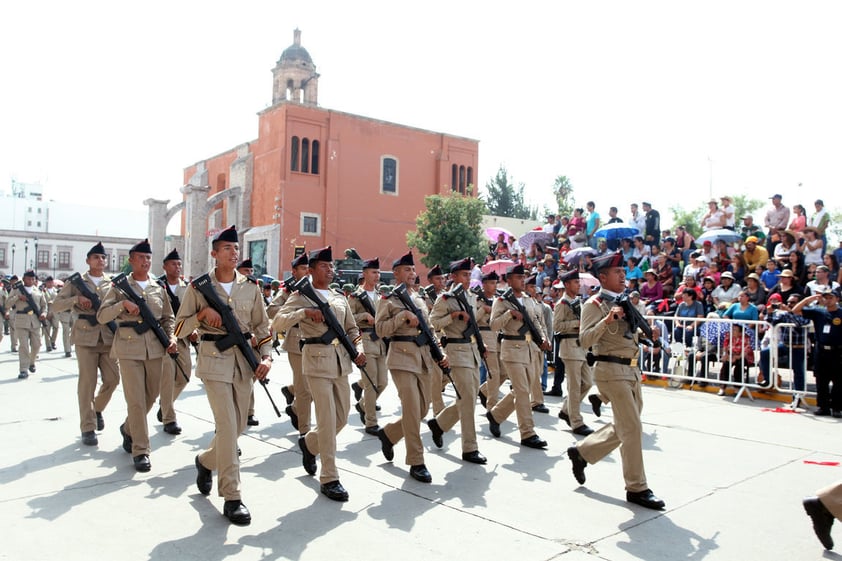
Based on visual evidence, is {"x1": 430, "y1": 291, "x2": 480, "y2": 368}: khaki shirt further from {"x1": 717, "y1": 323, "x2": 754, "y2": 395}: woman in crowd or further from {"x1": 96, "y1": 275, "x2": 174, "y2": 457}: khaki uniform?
{"x1": 717, "y1": 323, "x2": 754, "y2": 395}: woman in crowd

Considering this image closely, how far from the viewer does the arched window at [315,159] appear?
38625 mm

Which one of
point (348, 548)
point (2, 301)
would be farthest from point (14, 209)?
point (348, 548)

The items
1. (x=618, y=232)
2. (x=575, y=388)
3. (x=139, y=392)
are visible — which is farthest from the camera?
(x=618, y=232)

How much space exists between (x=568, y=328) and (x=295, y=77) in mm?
40590

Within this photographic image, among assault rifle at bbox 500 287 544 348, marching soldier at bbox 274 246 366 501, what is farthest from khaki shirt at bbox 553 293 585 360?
marching soldier at bbox 274 246 366 501

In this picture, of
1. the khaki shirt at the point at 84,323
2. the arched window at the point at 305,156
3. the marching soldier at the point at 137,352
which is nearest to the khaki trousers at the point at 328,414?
the marching soldier at the point at 137,352

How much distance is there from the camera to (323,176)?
38.9 m

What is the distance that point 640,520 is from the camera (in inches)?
189

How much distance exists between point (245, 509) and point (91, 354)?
3.60m

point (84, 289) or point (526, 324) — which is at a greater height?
point (84, 289)

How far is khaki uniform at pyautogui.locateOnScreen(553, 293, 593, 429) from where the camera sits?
25.9 ft

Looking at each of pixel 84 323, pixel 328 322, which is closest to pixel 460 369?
pixel 328 322

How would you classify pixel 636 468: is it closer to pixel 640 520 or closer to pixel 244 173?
pixel 640 520

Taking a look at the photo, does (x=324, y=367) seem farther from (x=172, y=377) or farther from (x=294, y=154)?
(x=294, y=154)
